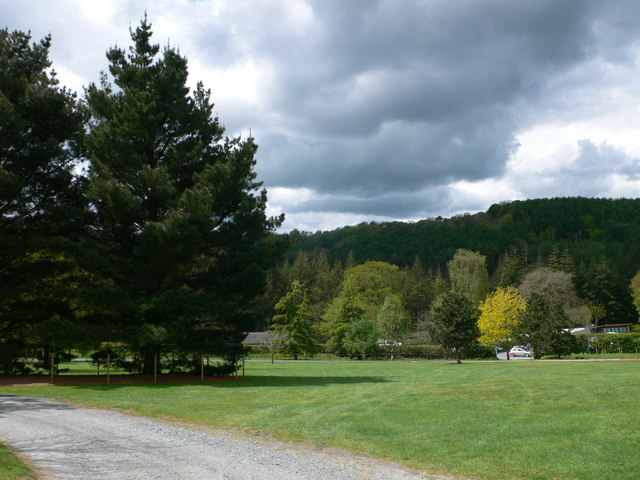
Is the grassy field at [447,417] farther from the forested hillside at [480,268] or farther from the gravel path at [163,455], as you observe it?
the forested hillside at [480,268]

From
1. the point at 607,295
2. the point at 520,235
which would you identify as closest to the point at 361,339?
the point at 607,295

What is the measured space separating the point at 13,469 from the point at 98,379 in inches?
706

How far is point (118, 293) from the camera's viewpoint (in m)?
21.7

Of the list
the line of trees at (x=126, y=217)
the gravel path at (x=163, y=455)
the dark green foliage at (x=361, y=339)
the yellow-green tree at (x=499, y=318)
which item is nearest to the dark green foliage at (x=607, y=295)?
the yellow-green tree at (x=499, y=318)

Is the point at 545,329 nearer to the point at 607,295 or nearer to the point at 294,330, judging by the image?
the point at 294,330

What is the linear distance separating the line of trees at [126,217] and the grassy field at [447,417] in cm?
359

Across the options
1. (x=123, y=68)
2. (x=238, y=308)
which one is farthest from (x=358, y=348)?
(x=123, y=68)

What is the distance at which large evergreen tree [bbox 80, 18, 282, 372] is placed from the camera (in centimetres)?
2208

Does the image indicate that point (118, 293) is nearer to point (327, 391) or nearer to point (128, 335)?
point (128, 335)

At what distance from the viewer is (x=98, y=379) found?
24.4 meters

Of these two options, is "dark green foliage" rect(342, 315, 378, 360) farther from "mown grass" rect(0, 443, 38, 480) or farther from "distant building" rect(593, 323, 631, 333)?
"mown grass" rect(0, 443, 38, 480)

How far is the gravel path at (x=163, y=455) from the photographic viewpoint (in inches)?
306

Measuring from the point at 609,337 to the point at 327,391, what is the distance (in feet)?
149

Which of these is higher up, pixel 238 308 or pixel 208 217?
pixel 208 217
